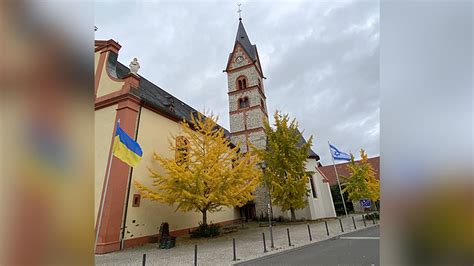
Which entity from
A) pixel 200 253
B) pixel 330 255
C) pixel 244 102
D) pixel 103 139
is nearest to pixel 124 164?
pixel 103 139

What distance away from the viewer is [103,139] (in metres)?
15.4

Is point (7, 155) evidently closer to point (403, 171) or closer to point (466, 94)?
point (403, 171)

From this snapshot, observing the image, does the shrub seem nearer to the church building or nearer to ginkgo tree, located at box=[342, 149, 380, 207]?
the church building

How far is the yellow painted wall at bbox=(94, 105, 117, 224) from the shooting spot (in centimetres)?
1444

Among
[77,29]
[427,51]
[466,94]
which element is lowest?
[466,94]

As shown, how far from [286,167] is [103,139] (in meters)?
14.9

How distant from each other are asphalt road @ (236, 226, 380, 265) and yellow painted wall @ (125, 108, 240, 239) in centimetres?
737

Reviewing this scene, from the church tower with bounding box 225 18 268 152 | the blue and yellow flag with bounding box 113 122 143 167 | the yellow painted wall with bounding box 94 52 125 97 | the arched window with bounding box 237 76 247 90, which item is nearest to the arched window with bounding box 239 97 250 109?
the church tower with bounding box 225 18 268 152

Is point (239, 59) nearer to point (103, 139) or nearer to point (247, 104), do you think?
point (247, 104)

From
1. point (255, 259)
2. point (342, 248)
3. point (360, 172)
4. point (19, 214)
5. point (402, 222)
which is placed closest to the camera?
point (19, 214)

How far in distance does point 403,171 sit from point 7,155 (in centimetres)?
138

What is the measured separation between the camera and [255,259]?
10.5 meters

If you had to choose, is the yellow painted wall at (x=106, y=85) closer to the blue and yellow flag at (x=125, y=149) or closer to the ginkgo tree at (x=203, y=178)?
the ginkgo tree at (x=203, y=178)

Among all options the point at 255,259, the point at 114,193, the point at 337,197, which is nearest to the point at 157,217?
the point at 114,193
